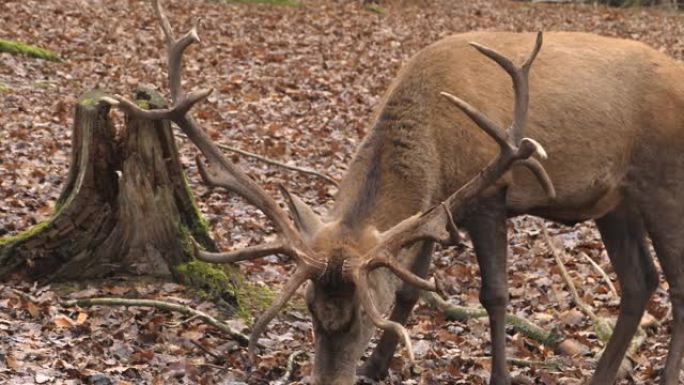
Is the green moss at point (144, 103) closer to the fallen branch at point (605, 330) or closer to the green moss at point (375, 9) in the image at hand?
the fallen branch at point (605, 330)

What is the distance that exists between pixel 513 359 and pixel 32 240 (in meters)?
3.28

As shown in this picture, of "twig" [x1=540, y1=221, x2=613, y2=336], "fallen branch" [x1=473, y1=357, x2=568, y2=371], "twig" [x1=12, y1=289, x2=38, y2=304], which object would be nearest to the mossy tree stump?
"twig" [x1=12, y1=289, x2=38, y2=304]

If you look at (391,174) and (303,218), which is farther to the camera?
(391,174)

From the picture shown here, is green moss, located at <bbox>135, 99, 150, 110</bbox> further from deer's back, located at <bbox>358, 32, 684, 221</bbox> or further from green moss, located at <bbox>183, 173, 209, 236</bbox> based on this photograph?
deer's back, located at <bbox>358, 32, 684, 221</bbox>

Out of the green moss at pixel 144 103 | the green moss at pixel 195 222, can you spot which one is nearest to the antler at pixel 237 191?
the green moss at pixel 144 103

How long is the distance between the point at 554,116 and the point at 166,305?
2.73 meters

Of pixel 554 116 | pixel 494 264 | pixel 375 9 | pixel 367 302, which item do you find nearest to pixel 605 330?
pixel 494 264

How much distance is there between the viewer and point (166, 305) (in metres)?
7.13

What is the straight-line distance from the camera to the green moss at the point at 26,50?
1794cm

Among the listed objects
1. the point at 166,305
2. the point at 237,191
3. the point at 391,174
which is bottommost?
the point at 166,305

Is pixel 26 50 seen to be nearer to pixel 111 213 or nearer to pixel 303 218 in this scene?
pixel 111 213

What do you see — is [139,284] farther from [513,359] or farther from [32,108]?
[32,108]

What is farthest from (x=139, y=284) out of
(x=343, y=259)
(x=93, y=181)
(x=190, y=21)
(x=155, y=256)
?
(x=190, y=21)

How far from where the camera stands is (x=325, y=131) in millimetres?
14461
